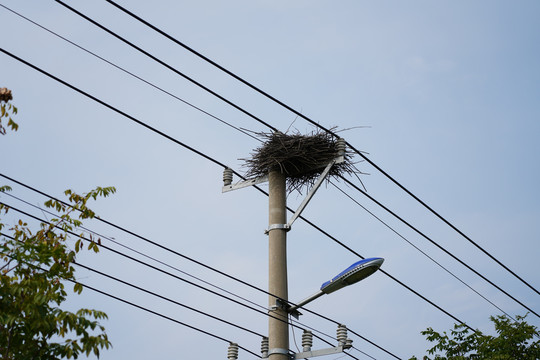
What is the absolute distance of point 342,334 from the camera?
9305mm

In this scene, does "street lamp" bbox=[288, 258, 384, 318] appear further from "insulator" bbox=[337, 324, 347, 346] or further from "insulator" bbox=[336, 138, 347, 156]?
"insulator" bbox=[336, 138, 347, 156]

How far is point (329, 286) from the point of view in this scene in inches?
363

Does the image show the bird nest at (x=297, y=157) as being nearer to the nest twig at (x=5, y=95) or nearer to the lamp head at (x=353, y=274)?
the lamp head at (x=353, y=274)

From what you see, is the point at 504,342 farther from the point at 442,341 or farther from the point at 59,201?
the point at 59,201

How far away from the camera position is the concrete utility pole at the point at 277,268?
9.15 m

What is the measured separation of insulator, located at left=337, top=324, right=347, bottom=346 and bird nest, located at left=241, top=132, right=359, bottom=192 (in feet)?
7.13

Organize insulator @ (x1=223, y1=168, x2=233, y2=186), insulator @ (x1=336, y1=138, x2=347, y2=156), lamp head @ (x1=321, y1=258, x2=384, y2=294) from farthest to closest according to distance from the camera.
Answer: insulator @ (x1=223, y1=168, x2=233, y2=186)
insulator @ (x1=336, y1=138, x2=347, y2=156)
lamp head @ (x1=321, y1=258, x2=384, y2=294)

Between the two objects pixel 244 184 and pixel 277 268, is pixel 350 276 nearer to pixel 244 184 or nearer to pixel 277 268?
pixel 277 268

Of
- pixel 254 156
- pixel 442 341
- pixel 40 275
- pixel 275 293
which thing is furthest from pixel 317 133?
pixel 442 341

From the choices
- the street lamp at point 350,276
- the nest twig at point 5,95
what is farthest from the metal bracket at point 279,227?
the nest twig at point 5,95

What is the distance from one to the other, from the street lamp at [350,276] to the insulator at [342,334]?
17.0 inches

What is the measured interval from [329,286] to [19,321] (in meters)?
3.68

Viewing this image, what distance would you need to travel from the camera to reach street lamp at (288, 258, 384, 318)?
897 centimetres

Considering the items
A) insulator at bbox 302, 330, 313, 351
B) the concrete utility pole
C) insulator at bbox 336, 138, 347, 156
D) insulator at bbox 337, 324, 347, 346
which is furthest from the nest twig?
insulator at bbox 336, 138, 347, 156
